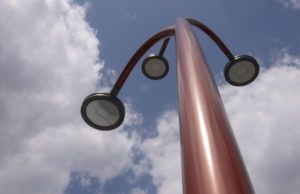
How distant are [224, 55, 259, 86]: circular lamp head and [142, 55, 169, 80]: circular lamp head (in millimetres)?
1697

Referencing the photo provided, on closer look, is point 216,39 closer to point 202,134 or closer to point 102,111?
point 102,111

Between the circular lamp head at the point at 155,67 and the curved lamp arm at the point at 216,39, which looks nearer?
the curved lamp arm at the point at 216,39

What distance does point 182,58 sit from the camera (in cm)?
308

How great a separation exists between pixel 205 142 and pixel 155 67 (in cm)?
644

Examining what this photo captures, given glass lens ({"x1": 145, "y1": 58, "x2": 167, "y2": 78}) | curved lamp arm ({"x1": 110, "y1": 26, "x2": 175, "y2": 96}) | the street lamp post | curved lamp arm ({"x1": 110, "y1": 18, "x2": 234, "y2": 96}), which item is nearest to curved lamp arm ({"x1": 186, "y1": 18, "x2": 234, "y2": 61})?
curved lamp arm ({"x1": 110, "y1": 18, "x2": 234, "y2": 96})

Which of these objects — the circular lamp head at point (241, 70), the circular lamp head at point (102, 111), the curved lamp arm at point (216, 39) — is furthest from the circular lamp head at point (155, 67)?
the circular lamp head at point (102, 111)

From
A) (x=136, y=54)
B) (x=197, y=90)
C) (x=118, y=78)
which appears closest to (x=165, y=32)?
(x=136, y=54)

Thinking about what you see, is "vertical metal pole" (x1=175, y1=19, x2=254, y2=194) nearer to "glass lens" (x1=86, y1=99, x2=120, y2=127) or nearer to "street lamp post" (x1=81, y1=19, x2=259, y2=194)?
"street lamp post" (x1=81, y1=19, x2=259, y2=194)

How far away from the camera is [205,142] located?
6.44 ft

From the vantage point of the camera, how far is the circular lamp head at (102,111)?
239 inches

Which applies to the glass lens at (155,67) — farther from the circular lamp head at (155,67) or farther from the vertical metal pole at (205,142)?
the vertical metal pole at (205,142)

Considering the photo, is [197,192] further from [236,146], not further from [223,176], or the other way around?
[236,146]

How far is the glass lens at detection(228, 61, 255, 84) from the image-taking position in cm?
698

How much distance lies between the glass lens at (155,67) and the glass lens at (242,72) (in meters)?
1.78
